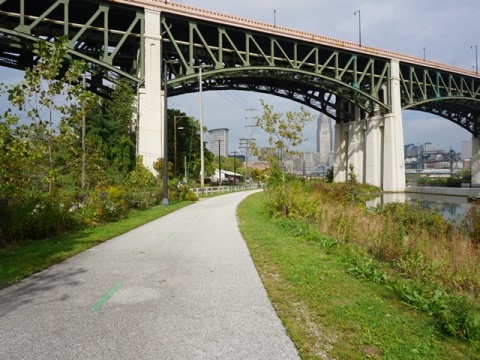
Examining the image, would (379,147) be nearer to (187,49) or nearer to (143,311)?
(187,49)

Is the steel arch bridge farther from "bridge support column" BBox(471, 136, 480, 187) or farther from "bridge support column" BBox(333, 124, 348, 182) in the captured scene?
"bridge support column" BBox(471, 136, 480, 187)

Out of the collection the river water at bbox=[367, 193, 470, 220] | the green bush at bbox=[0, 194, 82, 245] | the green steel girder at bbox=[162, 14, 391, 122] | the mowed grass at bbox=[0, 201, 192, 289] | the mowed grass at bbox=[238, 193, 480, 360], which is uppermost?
the green steel girder at bbox=[162, 14, 391, 122]

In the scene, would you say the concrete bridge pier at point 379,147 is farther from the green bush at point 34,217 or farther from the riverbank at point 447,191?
the green bush at point 34,217

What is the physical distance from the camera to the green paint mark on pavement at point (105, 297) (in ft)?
15.7

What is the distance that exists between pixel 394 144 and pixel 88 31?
149ft

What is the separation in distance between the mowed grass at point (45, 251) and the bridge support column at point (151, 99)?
2049 cm

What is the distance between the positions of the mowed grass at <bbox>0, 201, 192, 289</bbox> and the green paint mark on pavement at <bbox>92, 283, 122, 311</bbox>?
1994 mm

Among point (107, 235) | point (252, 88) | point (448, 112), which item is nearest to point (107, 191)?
point (107, 235)

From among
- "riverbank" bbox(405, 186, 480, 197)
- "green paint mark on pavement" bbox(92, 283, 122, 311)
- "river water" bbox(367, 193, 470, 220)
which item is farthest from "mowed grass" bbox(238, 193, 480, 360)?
"riverbank" bbox(405, 186, 480, 197)

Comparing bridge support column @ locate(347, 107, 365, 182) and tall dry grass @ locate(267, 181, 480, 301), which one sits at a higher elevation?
bridge support column @ locate(347, 107, 365, 182)

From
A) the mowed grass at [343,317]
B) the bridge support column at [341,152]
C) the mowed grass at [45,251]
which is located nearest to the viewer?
the mowed grass at [343,317]

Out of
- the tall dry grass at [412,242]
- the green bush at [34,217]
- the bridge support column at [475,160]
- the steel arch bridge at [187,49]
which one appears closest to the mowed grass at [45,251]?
the green bush at [34,217]

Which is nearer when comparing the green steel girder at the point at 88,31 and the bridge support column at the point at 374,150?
A: the green steel girder at the point at 88,31

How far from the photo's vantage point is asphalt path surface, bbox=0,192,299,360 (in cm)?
362
